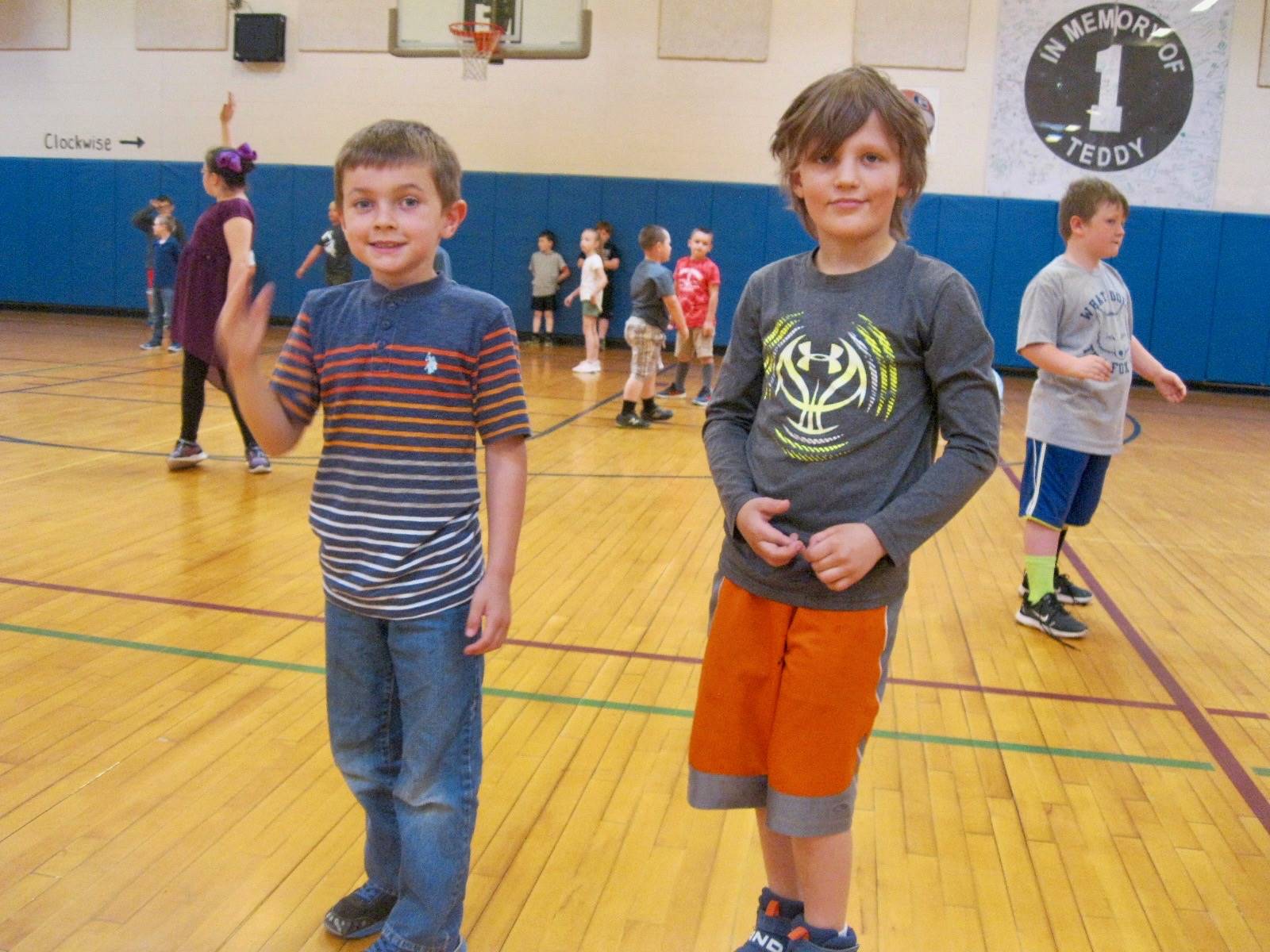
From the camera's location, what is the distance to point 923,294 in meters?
1.65

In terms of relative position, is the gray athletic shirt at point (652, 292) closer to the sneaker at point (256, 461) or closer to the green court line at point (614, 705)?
the sneaker at point (256, 461)

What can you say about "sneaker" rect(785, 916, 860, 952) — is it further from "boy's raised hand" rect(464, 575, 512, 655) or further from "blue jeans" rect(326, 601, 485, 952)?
"boy's raised hand" rect(464, 575, 512, 655)

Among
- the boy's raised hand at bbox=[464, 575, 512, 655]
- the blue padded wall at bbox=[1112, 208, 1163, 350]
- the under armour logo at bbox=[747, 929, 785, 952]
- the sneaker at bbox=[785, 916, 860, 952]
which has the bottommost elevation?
the under armour logo at bbox=[747, 929, 785, 952]

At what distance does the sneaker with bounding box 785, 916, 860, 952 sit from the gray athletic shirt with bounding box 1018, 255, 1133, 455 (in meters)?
2.30

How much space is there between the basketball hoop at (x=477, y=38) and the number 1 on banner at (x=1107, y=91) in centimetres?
624

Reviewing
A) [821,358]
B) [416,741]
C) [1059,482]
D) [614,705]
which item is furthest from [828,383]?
[1059,482]

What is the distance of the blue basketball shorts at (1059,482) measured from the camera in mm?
3848

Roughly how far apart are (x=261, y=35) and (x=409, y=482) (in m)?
13.7

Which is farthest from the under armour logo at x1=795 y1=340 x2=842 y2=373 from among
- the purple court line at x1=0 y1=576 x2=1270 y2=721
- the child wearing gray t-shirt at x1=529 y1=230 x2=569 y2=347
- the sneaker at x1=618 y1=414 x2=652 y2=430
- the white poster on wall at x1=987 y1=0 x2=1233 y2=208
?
the white poster on wall at x1=987 y1=0 x2=1233 y2=208

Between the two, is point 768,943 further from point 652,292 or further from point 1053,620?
point 652,292

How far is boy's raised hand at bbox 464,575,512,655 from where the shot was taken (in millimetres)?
1776

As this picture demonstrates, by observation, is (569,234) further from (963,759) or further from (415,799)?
(415,799)

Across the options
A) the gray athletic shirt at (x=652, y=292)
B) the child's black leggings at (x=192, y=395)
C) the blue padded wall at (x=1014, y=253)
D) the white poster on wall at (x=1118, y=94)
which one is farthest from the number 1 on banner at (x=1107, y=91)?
the child's black leggings at (x=192, y=395)

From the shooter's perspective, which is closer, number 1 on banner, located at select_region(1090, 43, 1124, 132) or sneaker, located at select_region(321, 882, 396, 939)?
sneaker, located at select_region(321, 882, 396, 939)
